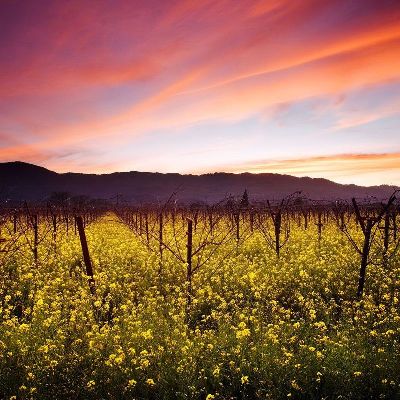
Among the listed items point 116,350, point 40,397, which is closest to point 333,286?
point 116,350

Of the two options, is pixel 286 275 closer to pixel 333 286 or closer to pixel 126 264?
pixel 333 286

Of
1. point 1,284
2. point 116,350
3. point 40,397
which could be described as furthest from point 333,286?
point 1,284

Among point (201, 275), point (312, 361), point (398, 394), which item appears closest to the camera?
point (398, 394)

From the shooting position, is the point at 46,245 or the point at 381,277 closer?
the point at 381,277

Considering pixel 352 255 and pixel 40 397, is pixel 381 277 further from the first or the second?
pixel 40 397

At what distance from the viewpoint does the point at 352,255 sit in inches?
681

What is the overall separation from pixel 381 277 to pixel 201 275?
6039 mm

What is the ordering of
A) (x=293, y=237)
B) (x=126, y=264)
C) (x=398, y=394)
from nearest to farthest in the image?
(x=398, y=394) → (x=126, y=264) → (x=293, y=237)

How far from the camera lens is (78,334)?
859 cm

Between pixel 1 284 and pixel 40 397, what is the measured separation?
7769 mm

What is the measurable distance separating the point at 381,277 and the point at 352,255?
148 inches

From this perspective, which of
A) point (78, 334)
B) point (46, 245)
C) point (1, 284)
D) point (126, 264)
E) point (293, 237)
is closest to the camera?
point (78, 334)

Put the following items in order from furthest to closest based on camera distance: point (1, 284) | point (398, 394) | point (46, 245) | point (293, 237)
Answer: point (293, 237) < point (46, 245) < point (1, 284) < point (398, 394)

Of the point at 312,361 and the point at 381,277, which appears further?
the point at 381,277
